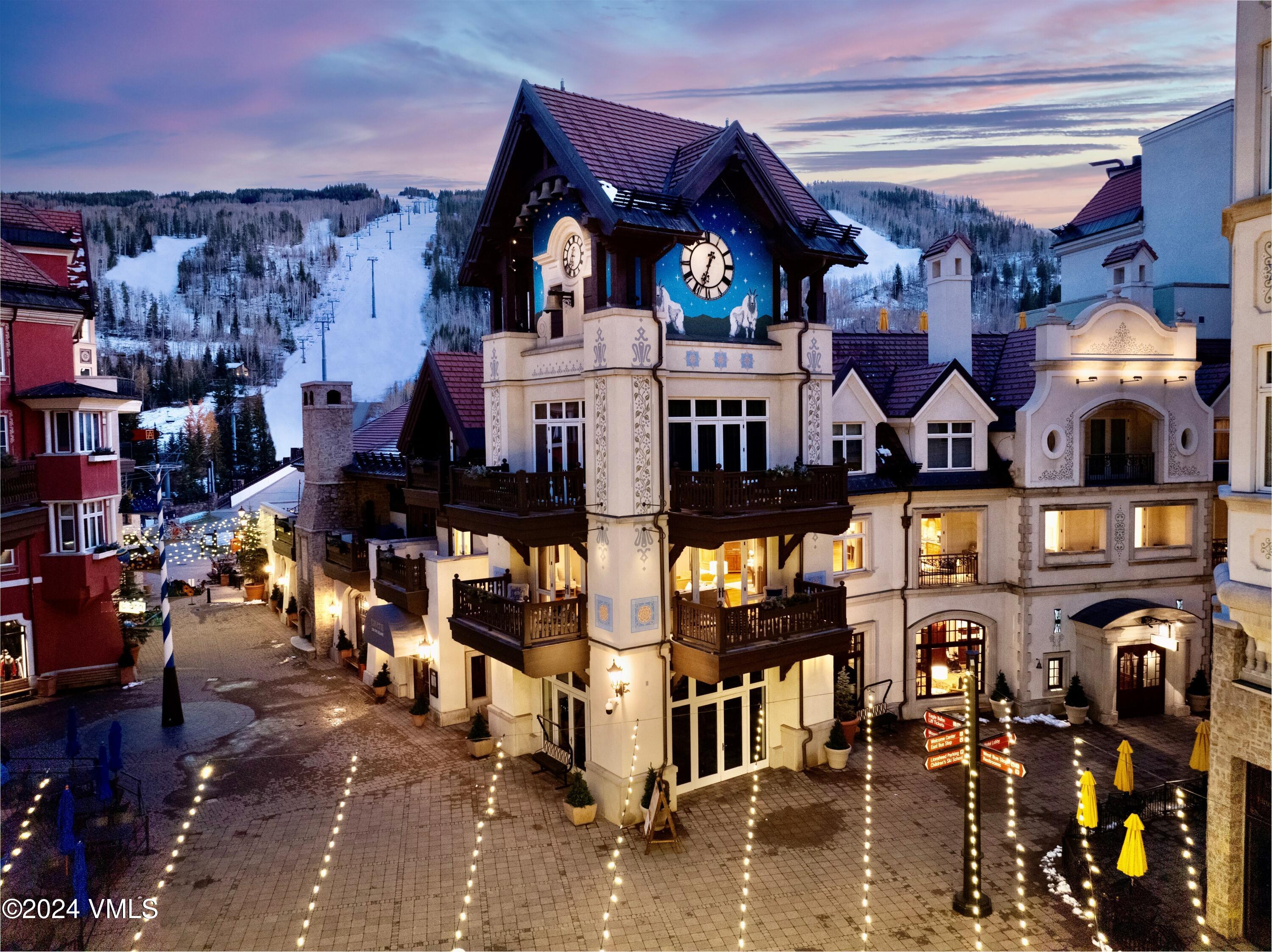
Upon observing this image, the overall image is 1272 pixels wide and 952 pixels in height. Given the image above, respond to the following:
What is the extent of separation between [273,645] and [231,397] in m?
82.2

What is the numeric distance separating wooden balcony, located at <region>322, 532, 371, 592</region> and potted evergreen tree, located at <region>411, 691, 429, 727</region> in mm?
5267

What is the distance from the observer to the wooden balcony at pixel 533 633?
15.3 metres

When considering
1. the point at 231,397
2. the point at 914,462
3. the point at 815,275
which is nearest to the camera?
the point at 815,275

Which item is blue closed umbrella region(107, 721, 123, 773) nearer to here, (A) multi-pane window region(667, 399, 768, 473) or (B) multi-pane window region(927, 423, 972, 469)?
(A) multi-pane window region(667, 399, 768, 473)

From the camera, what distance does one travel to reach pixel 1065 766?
17.6 meters

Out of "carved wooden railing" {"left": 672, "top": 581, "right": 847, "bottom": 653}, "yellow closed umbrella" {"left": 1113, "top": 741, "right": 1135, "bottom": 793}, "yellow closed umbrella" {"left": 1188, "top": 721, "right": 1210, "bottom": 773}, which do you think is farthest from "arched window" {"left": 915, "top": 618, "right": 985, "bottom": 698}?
"carved wooden railing" {"left": 672, "top": 581, "right": 847, "bottom": 653}

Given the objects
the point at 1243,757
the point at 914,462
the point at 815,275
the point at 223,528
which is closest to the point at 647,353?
the point at 815,275

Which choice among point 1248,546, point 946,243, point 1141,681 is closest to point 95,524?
point 946,243

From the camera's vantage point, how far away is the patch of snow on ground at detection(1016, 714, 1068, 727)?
66.4 ft

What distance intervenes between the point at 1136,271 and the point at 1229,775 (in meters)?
17.1

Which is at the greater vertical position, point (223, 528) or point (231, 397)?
point (231, 397)

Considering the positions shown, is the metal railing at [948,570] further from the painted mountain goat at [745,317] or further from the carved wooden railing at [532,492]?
the carved wooden railing at [532,492]

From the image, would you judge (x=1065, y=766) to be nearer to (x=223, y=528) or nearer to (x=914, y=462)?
(x=914, y=462)

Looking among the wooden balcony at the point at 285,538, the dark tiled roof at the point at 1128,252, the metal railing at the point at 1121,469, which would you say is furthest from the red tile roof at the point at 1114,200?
the wooden balcony at the point at 285,538
